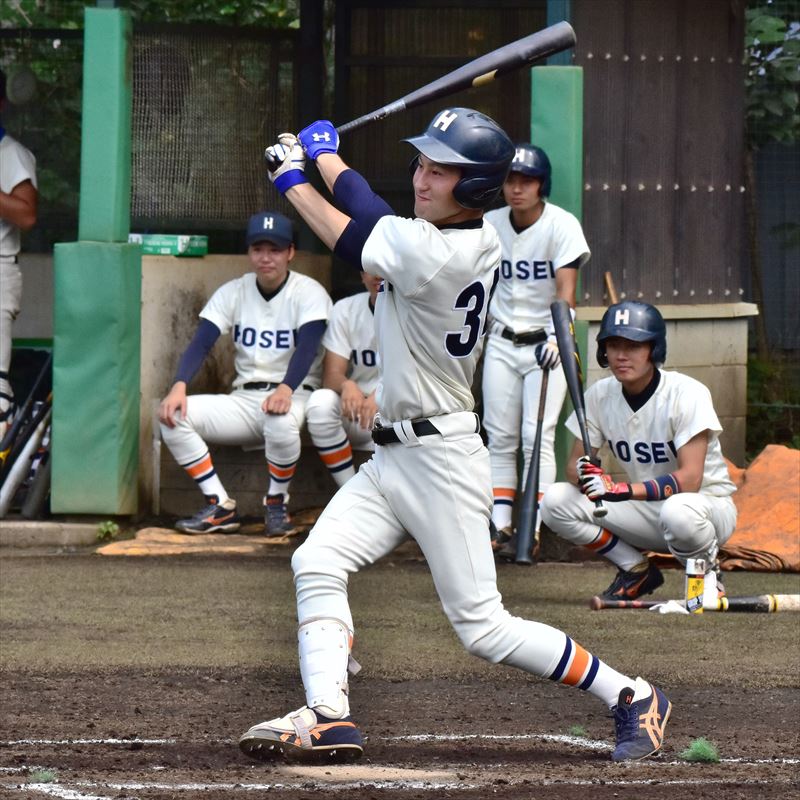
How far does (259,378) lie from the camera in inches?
328

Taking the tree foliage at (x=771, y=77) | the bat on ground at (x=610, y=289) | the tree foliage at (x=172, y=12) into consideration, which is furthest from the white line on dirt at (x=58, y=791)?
→ the tree foliage at (x=771, y=77)

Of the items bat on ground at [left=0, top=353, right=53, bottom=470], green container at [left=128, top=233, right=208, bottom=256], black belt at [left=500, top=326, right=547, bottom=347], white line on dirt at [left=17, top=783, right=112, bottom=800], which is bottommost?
white line on dirt at [left=17, top=783, right=112, bottom=800]

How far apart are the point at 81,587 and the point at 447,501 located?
3.24 meters

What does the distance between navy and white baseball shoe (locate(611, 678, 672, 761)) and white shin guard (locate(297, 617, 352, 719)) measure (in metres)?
0.71

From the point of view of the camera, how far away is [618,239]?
325 inches

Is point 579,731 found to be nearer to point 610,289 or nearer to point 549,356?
point 549,356

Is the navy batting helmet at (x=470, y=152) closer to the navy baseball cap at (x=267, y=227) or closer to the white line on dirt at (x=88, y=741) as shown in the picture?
the white line on dirt at (x=88, y=741)

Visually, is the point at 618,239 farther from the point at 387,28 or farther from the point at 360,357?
the point at 387,28

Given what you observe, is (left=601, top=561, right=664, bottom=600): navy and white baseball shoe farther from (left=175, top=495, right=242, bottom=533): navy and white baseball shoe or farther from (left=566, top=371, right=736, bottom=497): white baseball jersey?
(left=175, top=495, right=242, bottom=533): navy and white baseball shoe

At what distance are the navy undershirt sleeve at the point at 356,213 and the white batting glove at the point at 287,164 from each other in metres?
0.10

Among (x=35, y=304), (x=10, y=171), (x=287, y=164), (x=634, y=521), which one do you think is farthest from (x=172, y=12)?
(x=287, y=164)

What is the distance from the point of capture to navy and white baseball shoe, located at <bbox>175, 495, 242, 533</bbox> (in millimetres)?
8102

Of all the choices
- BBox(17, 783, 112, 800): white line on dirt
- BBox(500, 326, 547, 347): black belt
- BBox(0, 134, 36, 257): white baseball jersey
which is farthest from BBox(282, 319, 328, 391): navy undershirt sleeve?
BBox(17, 783, 112, 800): white line on dirt

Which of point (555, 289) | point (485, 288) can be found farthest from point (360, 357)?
point (485, 288)
